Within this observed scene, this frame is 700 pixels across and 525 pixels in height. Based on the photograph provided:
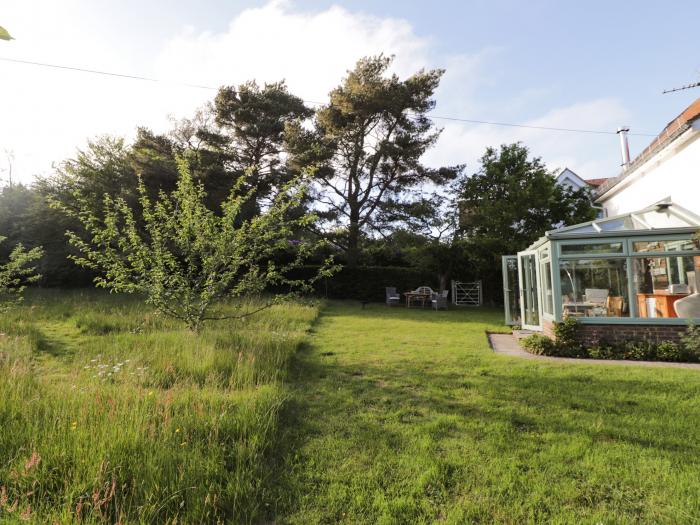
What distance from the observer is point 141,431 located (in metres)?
2.60

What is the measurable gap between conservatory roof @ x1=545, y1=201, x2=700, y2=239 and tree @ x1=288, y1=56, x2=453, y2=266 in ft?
39.8

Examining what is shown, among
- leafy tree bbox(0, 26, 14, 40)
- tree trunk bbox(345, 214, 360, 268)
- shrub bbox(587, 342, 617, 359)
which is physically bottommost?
shrub bbox(587, 342, 617, 359)

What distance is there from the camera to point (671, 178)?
9.01 m

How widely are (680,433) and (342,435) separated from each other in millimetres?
2909

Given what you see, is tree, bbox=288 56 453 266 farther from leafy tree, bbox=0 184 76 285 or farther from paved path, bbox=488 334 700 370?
leafy tree, bbox=0 184 76 285

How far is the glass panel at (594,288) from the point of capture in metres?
7.15

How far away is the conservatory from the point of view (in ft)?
22.5

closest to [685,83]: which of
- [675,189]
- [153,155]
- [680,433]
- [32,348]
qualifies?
[675,189]

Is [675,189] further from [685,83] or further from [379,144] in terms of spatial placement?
[379,144]

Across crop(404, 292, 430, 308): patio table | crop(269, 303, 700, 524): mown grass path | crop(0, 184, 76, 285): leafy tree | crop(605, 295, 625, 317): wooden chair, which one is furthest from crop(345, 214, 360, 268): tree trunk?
crop(0, 184, 76, 285): leafy tree

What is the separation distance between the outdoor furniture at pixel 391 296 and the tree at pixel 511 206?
3.85 metres

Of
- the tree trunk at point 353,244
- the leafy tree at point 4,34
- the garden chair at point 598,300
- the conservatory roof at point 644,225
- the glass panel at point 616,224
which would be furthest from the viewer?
the tree trunk at point 353,244

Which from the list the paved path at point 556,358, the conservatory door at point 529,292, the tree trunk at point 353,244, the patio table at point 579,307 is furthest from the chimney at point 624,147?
the paved path at point 556,358

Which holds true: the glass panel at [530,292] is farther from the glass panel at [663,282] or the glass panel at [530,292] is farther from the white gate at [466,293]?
the white gate at [466,293]
